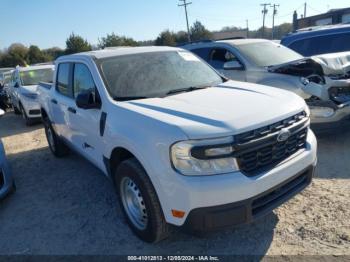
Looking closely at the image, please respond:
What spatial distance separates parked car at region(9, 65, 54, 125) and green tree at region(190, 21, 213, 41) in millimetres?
49656

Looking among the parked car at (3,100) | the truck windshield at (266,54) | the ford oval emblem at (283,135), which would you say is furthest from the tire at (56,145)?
the parked car at (3,100)

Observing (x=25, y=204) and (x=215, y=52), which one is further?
(x=215, y=52)

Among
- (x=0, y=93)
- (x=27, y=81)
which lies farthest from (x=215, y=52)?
(x=0, y=93)

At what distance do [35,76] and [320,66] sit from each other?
8.88 metres

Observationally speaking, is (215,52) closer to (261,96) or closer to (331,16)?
(261,96)

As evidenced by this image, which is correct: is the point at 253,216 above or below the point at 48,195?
above

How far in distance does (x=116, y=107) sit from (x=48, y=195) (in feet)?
7.08

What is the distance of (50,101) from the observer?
19.2 ft

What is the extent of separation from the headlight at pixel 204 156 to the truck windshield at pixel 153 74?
3.93 feet

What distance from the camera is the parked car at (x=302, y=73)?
17.3 feet

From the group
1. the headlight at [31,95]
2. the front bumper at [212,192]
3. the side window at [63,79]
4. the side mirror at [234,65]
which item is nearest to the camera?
the front bumper at [212,192]

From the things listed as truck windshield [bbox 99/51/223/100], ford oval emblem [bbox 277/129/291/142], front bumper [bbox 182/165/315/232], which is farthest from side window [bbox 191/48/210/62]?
front bumper [bbox 182/165/315/232]

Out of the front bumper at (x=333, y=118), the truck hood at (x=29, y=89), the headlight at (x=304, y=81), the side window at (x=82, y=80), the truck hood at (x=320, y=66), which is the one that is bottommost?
the front bumper at (x=333, y=118)

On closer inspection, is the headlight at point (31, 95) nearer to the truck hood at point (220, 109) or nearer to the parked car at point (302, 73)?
the parked car at point (302, 73)
